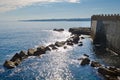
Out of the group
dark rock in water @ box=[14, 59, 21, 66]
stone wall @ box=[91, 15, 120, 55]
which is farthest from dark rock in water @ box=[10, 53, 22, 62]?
stone wall @ box=[91, 15, 120, 55]

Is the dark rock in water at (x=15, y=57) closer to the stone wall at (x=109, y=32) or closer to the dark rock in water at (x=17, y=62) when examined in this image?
the dark rock in water at (x=17, y=62)

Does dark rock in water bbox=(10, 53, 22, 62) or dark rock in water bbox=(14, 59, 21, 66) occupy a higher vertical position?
dark rock in water bbox=(10, 53, 22, 62)

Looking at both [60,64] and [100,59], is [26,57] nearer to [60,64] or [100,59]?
[60,64]

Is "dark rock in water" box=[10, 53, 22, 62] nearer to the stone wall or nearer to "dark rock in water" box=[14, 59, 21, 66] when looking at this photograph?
"dark rock in water" box=[14, 59, 21, 66]

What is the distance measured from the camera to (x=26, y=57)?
6044 centimetres

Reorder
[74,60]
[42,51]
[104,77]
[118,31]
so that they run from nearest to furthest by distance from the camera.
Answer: [104,77] < [74,60] < [118,31] < [42,51]

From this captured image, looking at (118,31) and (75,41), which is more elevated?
(118,31)

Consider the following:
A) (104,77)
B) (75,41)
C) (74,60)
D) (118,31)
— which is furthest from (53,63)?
(75,41)

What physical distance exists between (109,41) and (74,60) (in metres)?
20.5

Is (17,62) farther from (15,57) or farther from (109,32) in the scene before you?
(109,32)

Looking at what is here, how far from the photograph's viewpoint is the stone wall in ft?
205

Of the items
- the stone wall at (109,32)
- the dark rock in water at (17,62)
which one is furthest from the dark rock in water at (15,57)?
the stone wall at (109,32)

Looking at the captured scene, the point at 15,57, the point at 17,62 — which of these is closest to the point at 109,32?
the point at 15,57

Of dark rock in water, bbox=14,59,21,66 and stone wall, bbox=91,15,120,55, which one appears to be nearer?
dark rock in water, bbox=14,59,21,66
